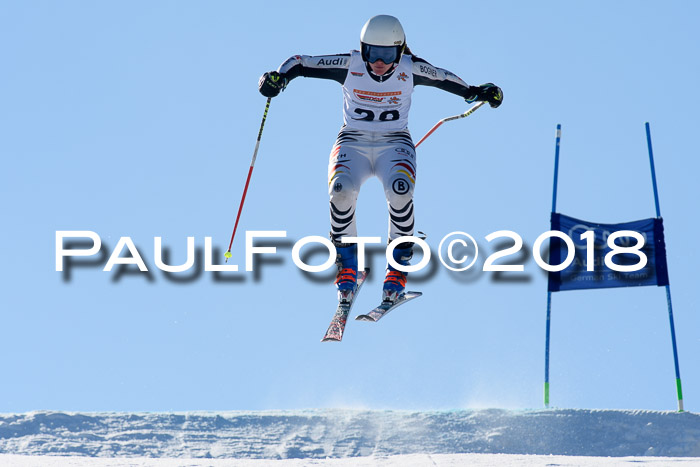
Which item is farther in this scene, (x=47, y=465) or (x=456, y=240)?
(x=456, y=240)

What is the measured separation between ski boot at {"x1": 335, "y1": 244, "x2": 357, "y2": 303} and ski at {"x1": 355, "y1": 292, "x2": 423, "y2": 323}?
1.36ft

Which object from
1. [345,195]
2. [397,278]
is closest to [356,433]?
[397,278]

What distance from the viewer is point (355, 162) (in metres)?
12.9

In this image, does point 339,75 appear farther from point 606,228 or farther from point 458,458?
point 606,228

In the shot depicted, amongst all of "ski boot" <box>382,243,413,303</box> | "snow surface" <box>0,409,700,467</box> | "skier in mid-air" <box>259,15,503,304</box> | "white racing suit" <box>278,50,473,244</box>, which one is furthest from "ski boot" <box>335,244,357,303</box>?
"snow surface" <box>0,409,700,467</box>

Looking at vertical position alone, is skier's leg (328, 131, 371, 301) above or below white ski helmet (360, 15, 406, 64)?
below

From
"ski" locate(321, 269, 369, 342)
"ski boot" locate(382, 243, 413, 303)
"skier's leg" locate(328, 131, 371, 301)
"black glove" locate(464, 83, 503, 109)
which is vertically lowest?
"ski" locate(321, 269, 369, 342)

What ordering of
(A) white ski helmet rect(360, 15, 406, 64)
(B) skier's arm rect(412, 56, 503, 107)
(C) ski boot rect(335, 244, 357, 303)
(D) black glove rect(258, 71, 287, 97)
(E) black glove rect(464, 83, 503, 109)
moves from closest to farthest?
(A) white ski helmet rect(360, 15, 406, 64) → (D) black glove rect(258, 71, 287, 97) → (B) skier's arm rect(412, 56, 503, 107) → (C) ski boot rect(335, 244, 357, 303) → (E) black glove rect(464, 83, 503, 109)

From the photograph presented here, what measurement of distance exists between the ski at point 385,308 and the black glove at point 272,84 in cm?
262

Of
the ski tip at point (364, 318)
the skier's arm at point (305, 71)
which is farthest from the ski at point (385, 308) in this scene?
the skier's arm at point (305, 71)

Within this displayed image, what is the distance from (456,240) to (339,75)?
3004 mm

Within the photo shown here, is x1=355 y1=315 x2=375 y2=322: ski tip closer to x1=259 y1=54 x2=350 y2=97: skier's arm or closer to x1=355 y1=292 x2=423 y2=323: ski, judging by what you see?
x1=355 y1=292 x2=423 y2=323: ski

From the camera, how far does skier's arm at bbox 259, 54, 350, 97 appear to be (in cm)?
1297

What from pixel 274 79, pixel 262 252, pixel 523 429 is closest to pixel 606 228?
pixel 523 429
